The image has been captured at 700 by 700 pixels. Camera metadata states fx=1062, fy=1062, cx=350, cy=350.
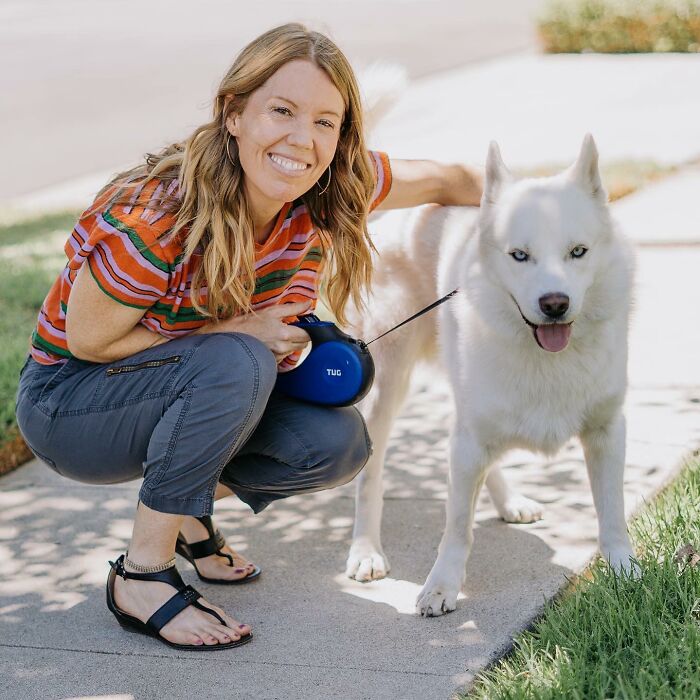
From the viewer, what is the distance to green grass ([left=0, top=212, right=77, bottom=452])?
486 cm

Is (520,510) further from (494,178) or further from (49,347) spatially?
(49,347)

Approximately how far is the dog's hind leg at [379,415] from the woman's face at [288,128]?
33.8 inches

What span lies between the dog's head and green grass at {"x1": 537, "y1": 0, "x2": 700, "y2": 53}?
55.6 ft

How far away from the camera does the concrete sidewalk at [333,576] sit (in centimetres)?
280

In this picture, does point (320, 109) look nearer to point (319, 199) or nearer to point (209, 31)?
point (319, 199)

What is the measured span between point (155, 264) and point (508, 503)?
1.57 meters

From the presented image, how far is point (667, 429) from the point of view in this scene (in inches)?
169

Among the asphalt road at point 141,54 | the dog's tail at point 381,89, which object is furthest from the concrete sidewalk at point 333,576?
the asphalt road at point 141,54

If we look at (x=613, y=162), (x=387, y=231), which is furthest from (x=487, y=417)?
(x=613, y=162)

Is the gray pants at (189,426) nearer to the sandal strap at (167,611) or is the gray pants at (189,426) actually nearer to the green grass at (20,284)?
the sandal strap at (167,611)

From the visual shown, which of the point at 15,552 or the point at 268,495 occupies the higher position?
the point at 268,495

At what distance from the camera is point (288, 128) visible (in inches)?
116

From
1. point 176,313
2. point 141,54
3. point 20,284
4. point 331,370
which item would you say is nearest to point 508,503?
Result: point 331,370

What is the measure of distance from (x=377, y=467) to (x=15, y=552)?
4.18ft
